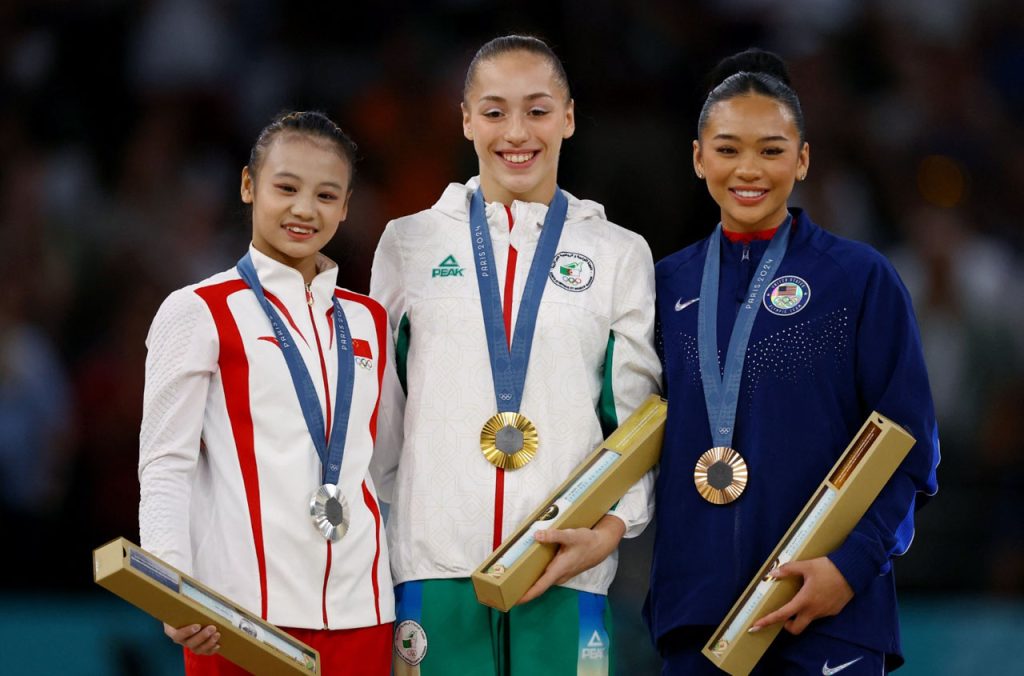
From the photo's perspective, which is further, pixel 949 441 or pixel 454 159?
pixel 454 159

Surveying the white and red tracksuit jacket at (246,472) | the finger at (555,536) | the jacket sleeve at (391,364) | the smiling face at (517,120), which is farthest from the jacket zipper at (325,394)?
the smiling face at (517,120)

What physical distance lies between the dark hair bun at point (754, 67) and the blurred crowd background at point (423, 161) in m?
2.31

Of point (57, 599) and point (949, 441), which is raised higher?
point (949, 441)

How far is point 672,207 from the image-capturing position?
5.94 meters

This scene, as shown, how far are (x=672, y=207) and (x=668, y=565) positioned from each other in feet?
9.42

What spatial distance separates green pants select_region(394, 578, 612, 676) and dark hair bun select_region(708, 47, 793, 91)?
4.35 ft

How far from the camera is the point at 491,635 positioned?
3.21m

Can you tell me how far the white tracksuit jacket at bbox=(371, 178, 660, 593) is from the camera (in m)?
3.24

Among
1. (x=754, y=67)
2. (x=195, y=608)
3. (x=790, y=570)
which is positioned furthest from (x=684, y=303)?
(x=195, y=608)

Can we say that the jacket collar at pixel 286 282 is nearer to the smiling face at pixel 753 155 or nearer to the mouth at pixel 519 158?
the mouth at pixel 519 158

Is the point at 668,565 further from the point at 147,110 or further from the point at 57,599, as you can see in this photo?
the point at 147,110

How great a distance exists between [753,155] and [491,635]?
128 cm

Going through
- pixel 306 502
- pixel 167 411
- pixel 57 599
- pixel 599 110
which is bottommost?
pixel 57 599

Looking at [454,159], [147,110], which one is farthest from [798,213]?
[147,110]
